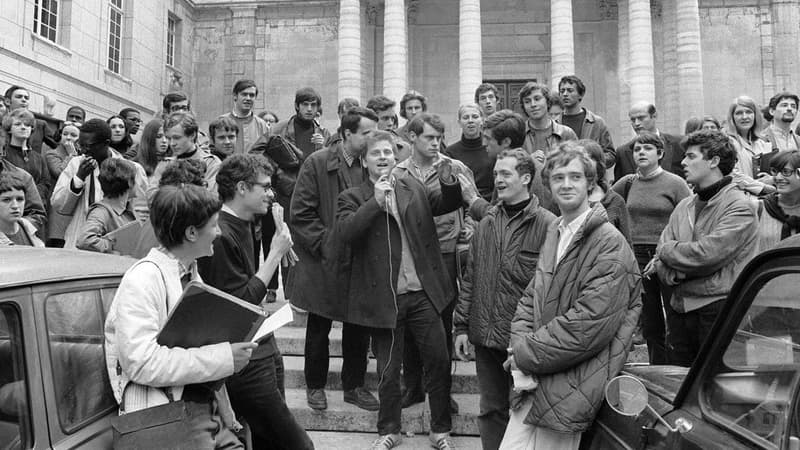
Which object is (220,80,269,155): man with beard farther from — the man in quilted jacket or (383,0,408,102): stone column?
(383,0,408,102): stone column

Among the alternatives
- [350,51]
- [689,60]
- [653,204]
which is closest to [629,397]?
[653,204]

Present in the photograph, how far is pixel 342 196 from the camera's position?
4965 millimetres

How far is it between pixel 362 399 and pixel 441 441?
0.88m

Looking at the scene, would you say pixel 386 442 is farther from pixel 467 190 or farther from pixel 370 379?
pixel 467 190

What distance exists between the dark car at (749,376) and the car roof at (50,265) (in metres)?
2.20

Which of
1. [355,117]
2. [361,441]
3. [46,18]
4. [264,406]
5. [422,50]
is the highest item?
[422,50]

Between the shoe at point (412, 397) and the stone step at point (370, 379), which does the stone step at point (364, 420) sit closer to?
the shoe at point (412, 397)

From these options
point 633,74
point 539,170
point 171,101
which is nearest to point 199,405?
point 539,170

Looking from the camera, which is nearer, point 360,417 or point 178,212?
point 178,212

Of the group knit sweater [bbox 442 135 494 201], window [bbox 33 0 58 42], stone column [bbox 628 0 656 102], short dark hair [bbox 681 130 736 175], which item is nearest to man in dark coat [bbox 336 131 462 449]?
knit sweater [bbox 442 135 494 201]

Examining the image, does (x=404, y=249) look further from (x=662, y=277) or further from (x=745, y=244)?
(x=745, y=244)

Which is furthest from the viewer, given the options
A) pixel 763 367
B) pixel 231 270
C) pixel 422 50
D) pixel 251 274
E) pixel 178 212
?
pixel 422 50

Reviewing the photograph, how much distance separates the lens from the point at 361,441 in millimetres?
4969

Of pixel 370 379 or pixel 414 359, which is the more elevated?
pixel 414 359
